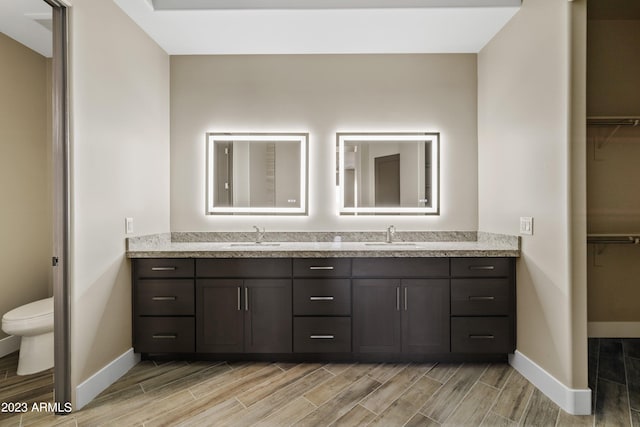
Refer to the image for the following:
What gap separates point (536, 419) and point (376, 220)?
1.72m

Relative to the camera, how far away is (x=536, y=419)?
173 centimetres

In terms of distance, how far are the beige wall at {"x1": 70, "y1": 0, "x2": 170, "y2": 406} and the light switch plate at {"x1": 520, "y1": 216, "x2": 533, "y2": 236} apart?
2.84 m

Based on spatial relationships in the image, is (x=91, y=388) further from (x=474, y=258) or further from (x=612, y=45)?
(x=612, y=45)

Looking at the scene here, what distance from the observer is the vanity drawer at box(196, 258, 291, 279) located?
90.5 inches

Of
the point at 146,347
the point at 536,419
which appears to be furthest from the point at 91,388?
the point at 536,419

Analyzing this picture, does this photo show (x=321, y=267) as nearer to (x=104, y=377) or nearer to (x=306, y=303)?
(x=306, y=303)

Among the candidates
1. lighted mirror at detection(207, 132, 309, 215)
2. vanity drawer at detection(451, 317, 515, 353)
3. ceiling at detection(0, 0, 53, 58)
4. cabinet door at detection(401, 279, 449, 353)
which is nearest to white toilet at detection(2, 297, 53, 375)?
lighted mirror at detection(207, 132, 309, 215)

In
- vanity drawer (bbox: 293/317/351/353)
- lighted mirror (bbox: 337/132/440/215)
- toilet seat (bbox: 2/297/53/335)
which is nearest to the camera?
toilet seat (bbox: 2/297/53/335)

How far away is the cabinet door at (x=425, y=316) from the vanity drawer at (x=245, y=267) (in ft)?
3.01

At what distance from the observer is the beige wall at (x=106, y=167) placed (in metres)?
1.84

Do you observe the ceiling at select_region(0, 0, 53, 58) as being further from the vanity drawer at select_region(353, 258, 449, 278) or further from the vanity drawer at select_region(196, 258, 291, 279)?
the vanity drawer at select_region(353, 258, 449, 278)

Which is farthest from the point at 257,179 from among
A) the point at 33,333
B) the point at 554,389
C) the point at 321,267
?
the point at 554,389

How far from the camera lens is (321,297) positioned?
7.55ft

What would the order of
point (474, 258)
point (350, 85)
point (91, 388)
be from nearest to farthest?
point (91, 388)
point (474, 258)
point (350, 85)
